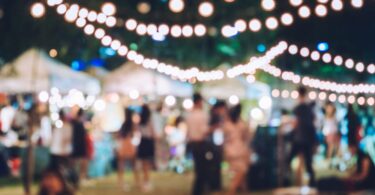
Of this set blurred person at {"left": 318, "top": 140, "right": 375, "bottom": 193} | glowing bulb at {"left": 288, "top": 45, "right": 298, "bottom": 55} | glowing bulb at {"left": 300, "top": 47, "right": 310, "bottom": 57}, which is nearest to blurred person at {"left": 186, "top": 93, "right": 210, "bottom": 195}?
blurred person at {"left": 318, "top": 140, "right": 375, "bottom": 193}

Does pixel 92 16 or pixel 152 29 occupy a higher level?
pixel 92 16

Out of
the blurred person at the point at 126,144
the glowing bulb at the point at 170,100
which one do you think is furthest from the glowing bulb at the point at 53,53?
the glowing bulb at the point at 170,100

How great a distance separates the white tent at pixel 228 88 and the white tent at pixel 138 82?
23.7 inches

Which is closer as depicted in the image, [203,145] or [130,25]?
[203,145]

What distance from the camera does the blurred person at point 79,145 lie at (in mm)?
12742

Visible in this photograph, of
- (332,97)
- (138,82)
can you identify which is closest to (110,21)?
(138,82)

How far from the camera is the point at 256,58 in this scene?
15.7 metres

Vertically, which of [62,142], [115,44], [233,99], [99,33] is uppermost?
[99,33]

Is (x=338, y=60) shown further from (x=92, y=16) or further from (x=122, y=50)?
(x=92, y=16)

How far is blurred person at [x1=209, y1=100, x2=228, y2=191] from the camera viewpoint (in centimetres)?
1265

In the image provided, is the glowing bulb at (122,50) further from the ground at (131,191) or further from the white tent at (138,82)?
the ground at (131,191)

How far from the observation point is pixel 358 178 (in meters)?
11.2

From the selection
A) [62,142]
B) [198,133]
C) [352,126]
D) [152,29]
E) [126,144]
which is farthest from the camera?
[352,126]

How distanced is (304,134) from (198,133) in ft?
6.55
